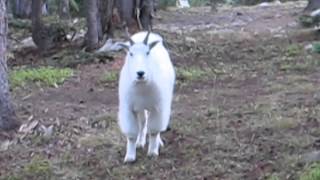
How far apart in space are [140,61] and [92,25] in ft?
26.6

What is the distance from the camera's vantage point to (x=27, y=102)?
32.8 ft

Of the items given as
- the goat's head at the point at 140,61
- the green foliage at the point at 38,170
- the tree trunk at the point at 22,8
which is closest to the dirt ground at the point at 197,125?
the green foliage at the point at 38,170

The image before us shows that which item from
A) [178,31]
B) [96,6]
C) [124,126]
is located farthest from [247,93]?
[178,31]

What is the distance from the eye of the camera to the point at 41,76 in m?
11.8

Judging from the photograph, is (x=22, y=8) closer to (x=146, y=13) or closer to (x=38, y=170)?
(x=146, y=13)

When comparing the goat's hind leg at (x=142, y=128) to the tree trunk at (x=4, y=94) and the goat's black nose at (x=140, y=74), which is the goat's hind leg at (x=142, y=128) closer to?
the goat's black nose at (x=140, y=74)

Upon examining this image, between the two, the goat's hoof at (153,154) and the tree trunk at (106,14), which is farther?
the tree trunk at (106,14)

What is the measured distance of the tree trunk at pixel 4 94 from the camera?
8.20m

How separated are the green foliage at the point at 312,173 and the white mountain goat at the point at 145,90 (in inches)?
54.8

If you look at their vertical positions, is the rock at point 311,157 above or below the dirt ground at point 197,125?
above

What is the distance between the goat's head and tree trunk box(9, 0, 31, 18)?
19.8 meters

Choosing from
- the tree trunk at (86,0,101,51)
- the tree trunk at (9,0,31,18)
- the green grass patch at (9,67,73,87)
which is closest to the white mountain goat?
the green grass patch at (9,67,73,87)

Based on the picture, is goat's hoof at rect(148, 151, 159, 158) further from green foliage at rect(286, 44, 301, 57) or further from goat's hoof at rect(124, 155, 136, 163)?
green foliage at rect(286, 44, 301, 57)

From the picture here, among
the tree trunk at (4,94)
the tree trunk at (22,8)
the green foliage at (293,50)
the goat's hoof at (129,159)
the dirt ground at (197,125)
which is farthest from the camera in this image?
the tree trunk at (22,8)
